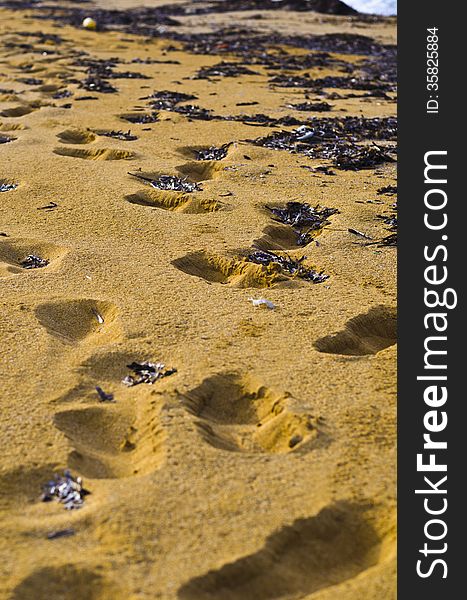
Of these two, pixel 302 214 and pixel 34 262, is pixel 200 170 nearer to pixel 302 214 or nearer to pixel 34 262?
pixel 302 214

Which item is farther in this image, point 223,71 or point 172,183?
point 223,71

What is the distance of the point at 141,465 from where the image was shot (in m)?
2.17

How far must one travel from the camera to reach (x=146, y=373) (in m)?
2.60

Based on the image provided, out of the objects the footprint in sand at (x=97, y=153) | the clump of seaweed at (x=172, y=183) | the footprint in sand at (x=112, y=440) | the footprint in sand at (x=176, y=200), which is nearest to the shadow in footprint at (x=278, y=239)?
the footprint in sand at (x=176, y=200)

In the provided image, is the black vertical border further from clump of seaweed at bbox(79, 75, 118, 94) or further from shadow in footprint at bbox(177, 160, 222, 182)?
clump of seaweed at bbox(79, 75, 118, 94)

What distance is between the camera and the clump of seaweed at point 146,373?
8.41ft

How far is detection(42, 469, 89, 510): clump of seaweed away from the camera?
2020mm

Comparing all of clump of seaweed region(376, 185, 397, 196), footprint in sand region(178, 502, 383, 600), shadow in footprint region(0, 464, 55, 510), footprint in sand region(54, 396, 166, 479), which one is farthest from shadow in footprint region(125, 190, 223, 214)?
footprint in sand region(178, 502, 383, 600)

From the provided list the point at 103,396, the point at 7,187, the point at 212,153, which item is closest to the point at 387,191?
the point at 212,153

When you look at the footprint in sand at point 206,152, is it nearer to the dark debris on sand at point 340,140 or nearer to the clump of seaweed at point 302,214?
the dark debris on sand at point 340,140

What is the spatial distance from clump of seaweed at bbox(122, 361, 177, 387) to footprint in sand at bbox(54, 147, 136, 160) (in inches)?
107

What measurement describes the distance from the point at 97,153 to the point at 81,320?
2.46 meters

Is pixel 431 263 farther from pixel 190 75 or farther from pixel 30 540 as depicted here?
pixel 190 75

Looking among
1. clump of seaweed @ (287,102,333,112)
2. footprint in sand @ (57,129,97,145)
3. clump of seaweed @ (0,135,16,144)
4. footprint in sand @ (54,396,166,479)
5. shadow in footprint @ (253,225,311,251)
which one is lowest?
footprint in sand @ (54,396,166,479)
